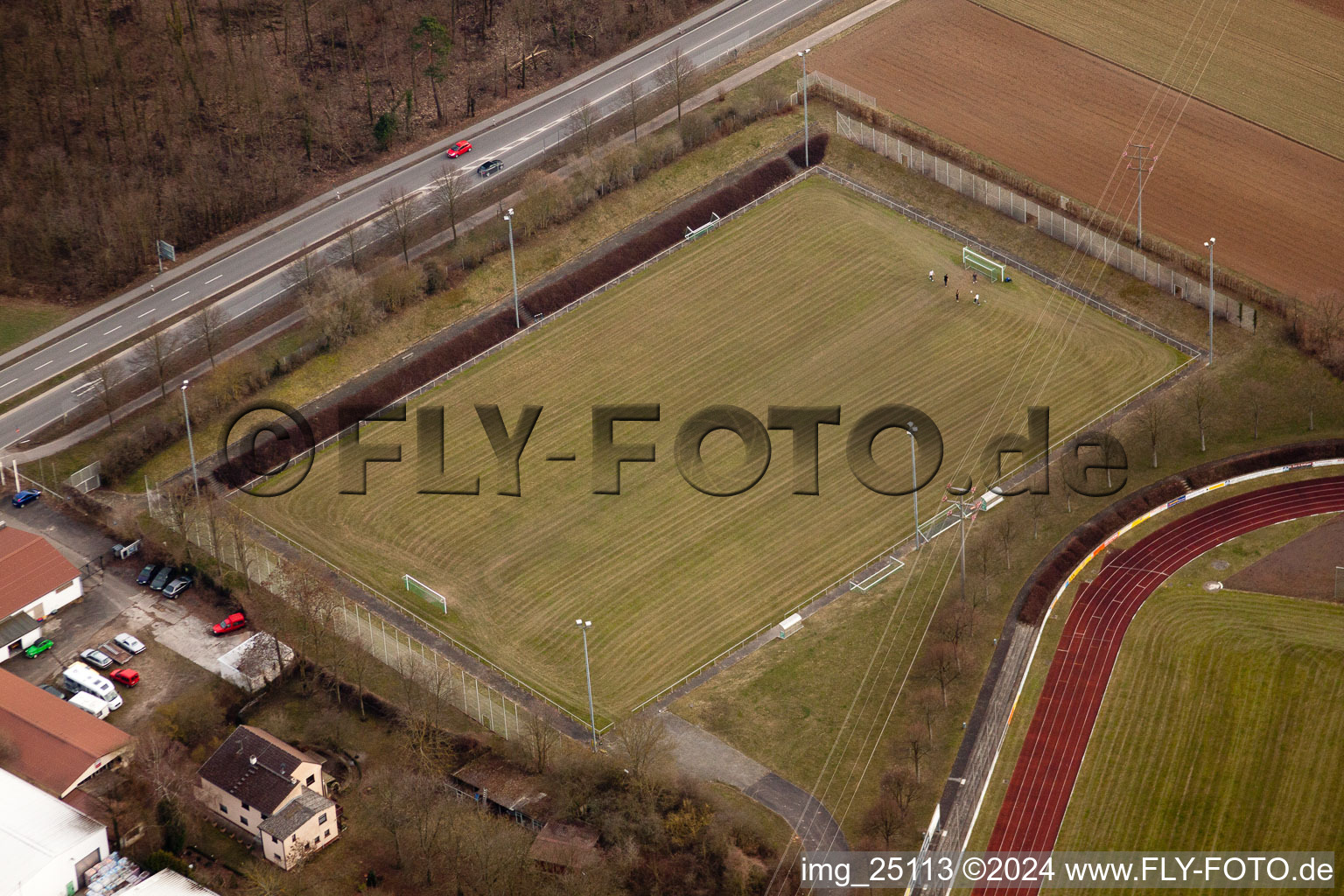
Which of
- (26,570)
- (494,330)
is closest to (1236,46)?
(494,330)

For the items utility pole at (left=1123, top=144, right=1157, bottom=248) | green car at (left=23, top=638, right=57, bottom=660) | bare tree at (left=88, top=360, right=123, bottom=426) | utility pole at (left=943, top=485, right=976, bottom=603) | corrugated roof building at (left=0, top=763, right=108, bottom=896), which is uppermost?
utility pole at (left=1123, top=144, right=1157, bottom=248)

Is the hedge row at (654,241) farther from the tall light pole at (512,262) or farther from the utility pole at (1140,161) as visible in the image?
the utility pole at (1140,161)

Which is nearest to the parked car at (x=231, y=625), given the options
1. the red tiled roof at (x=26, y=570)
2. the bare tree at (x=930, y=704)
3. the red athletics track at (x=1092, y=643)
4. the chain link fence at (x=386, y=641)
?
the chain link fence at (x=386, y=641)

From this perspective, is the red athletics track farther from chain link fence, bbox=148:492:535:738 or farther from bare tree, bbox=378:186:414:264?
bare tree, bbox=378:186:414:264

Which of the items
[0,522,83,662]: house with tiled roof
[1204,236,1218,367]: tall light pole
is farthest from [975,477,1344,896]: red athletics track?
[0,522,83,662]: house with tiled roof

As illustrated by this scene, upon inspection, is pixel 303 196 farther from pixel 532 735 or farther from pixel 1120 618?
pixel 1120 618

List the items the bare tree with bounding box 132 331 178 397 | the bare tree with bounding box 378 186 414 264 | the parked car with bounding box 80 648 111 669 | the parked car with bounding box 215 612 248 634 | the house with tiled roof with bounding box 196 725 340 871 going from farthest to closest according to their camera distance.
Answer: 1. the bare tree with bounding box 378 186 414 264
2. the bare tree with bounding box 132 331 178 397
3. the parked car with bounding box 215 612 248 634
4. the parked car with bounding box 80 648 111 669
5. the house with tiled roof with bounding box 196 725 340 871

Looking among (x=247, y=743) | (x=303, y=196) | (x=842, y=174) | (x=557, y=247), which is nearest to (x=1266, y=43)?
(x=842, y=174)
